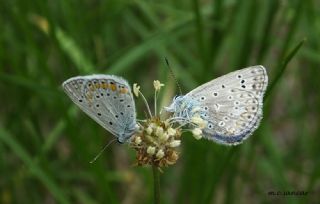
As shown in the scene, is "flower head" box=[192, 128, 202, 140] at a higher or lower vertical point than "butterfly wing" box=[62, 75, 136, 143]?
lower

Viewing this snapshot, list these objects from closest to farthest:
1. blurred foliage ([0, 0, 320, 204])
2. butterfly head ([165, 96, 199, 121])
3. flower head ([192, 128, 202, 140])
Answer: flower head ([192, 128, 202, 140]) → butterfly head ([165, 96, 199, 121]) → blurred foliage ([0, 0, 320, 204])

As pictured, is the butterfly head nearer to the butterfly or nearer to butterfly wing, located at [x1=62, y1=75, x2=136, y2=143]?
the butterfly

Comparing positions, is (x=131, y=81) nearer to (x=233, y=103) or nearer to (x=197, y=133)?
(x=233, y=103)

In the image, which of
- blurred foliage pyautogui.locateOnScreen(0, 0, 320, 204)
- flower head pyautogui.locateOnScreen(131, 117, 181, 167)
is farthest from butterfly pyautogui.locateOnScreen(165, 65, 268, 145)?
blurred foliage pyautogui.locateOnScreen(0, 0, 320, 204)

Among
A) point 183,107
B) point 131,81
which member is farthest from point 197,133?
point 131,81

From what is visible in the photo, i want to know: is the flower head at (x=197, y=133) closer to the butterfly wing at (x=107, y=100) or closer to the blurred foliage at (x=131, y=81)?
the butterfly wing at (x=107, y=100)

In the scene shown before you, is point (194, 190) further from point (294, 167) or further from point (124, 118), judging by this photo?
point (124, 118)

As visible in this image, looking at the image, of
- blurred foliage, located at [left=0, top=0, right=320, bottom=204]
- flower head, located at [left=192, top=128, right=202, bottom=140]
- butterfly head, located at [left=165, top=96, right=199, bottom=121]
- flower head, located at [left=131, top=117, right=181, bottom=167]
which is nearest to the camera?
flower head, located at [left=131, top=117, right=181, bottom=167]
